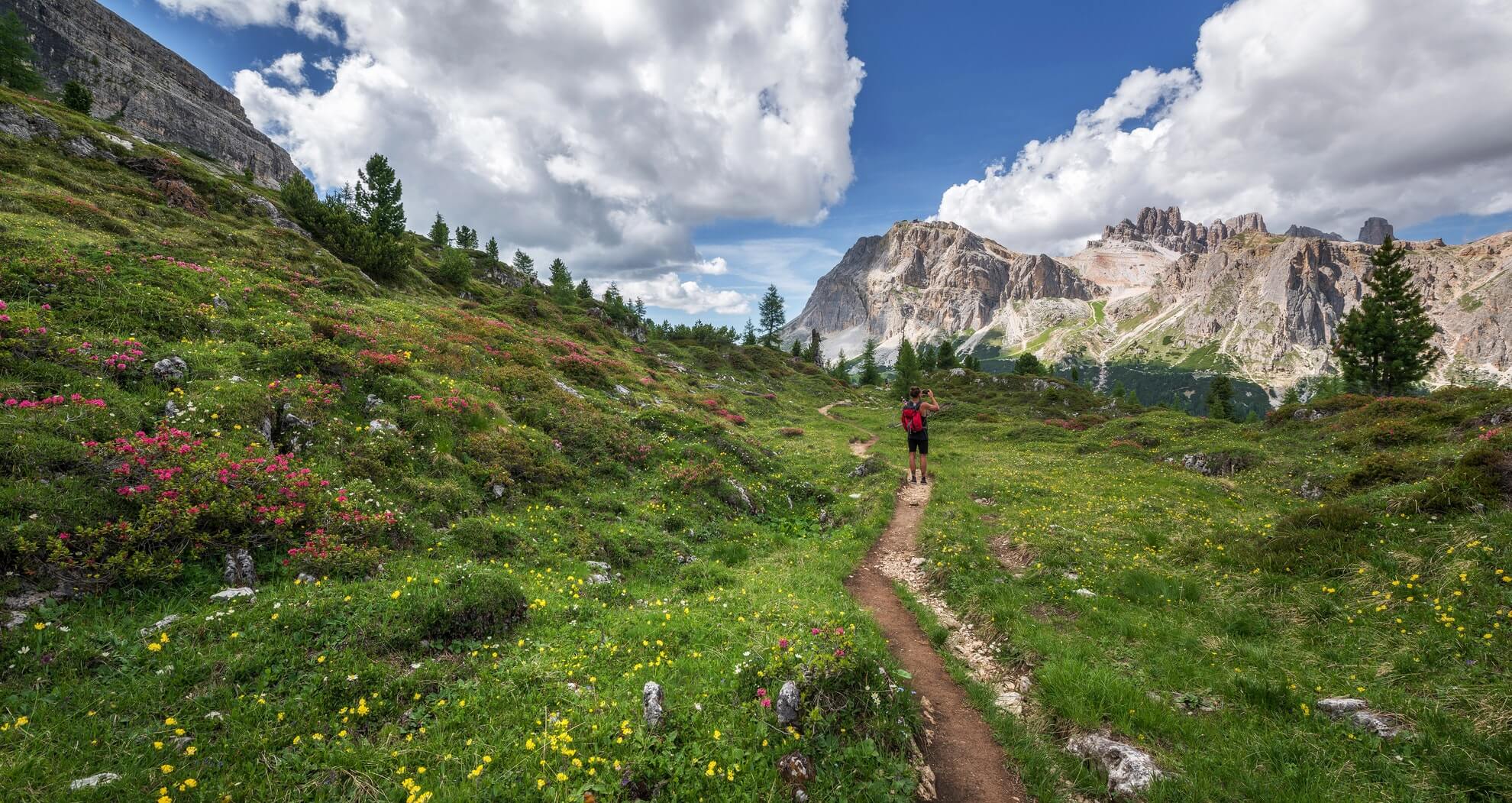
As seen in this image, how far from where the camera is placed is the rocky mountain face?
110 metres

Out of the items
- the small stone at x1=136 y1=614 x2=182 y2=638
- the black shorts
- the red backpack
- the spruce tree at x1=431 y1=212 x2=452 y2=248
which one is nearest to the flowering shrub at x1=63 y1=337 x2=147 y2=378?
the small stone at x1=136 y1=614 x2=182 y2=638

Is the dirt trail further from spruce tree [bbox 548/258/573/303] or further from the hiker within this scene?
spruce tree [bbox 548/258/573/303]

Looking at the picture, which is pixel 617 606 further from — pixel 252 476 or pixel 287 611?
pixel 252 476

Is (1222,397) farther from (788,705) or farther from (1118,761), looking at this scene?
(788,705)

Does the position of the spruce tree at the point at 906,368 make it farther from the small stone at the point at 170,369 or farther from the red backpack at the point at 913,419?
the small stone at the point at 170,369

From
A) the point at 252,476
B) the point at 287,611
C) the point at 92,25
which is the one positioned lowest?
the point at 287,611

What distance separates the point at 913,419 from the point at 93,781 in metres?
22.1

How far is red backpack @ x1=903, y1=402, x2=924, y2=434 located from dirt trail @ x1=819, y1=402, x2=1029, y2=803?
780cm

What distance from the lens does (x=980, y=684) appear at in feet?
31.2

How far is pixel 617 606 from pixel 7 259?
2039 centimetres

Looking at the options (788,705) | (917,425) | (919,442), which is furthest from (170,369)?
(919,442)

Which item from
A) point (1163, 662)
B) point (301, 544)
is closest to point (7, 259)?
point (301, 544)

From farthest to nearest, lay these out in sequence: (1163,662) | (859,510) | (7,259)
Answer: (859,510)
(7,259)
(1163,662)

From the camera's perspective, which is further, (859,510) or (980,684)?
(859,510)
